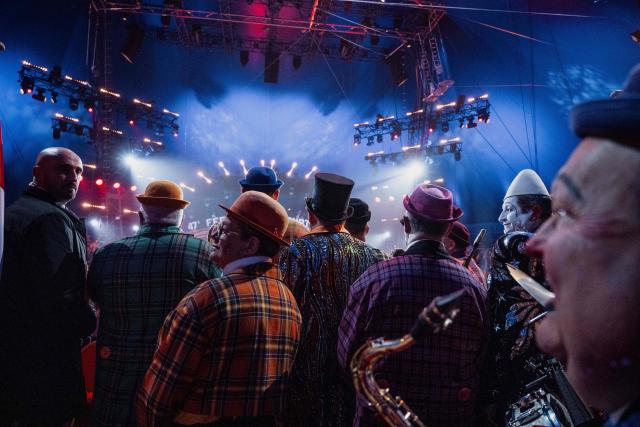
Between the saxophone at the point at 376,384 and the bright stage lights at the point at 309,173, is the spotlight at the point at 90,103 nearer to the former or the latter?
the bright stage lights at the point at 309,173

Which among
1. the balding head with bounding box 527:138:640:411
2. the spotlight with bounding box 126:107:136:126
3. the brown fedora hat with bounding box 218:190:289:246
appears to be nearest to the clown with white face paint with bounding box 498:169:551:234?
the brown fedora hat with bounding box 218:190:289:246

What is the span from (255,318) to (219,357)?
30cm

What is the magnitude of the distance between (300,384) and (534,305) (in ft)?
6.68

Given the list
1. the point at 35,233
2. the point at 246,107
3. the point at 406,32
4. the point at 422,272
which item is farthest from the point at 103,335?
the point at 246,107

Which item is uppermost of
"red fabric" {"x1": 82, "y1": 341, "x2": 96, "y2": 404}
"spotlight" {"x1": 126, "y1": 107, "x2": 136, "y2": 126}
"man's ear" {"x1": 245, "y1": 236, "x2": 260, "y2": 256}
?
"spotlight" {"x1": 126, "y1": 107, "x2": 136, "y2": 126}

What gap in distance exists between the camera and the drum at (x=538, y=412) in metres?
2.85

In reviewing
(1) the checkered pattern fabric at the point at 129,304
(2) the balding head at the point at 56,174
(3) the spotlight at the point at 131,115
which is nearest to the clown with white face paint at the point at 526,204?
(1) the checkered pattern fabric at the point at 129,304

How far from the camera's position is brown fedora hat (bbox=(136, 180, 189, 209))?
342cm

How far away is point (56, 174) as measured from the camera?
3.34 meters

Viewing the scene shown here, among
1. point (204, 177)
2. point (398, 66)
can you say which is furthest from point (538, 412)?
point (204, 177)

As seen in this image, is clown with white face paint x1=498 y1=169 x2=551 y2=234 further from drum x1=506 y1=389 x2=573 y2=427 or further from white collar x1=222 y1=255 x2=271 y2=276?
white collar x1=222 y1=255 x2=271 y2=276

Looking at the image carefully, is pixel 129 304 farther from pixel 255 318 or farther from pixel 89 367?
pixel 89 367

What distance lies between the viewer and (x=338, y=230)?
11.9 ft

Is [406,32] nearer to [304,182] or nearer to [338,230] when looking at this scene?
[304,182]
